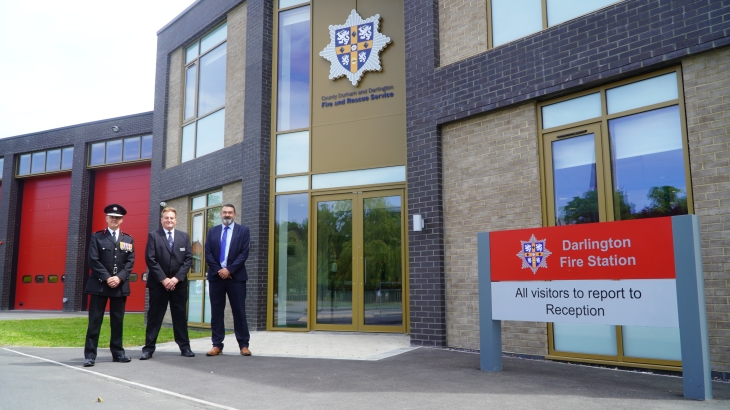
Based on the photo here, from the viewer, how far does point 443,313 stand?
8273 millimetres

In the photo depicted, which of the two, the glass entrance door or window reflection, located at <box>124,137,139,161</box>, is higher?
window reflection, located at <box>124,137,139,161</box>

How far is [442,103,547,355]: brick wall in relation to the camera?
24.6 feet

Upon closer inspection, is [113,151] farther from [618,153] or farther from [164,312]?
[618,153]

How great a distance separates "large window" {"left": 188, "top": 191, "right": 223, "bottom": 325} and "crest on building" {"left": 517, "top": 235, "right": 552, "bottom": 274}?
319 inches

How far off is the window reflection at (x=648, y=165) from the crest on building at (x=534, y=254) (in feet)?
4.66

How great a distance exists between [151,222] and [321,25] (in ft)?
22.8

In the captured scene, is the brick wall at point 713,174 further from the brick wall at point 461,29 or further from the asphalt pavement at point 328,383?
the brick wall at point 461,29

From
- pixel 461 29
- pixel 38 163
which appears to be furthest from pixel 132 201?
pixel 461 29

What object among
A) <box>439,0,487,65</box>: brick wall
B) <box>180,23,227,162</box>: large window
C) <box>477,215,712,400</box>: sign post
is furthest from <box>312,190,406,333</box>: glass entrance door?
<box>477,215,712,400</box>: sign post

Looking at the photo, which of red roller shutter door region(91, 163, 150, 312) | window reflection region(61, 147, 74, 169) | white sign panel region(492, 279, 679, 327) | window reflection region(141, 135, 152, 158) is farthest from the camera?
window reflection region(61, 147, 74, 169)

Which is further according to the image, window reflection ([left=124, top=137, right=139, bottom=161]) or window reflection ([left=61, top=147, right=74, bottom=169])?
window reflection ([left=61, top=147, right=74, bottom=169])

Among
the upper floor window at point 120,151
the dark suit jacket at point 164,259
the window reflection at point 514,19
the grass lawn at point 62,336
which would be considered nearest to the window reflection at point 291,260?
the grass lawn at point 62,336

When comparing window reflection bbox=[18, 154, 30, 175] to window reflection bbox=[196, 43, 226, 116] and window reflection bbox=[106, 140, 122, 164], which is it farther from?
window reflection bbox=[196, 43, 226, 116]

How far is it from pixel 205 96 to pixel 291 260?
4.88 metres
